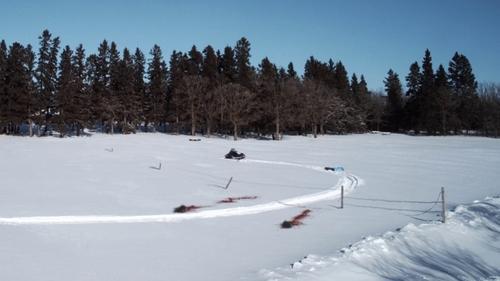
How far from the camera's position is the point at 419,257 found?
1300cm

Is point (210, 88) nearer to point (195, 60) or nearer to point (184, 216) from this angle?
point (195, 60)

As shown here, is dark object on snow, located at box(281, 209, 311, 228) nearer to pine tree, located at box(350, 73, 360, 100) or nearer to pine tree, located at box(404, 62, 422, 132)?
pine tree, located at box(404, 62, 422, 132)

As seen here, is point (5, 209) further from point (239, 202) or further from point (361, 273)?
point (361, 273)

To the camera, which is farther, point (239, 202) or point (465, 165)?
point (465, 165)

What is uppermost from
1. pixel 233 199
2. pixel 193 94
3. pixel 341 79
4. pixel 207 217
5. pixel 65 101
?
pixel 341 79

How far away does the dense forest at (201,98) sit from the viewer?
66375 millimetres

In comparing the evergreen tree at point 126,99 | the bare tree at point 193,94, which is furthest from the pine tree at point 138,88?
the bare tree at point 193,94

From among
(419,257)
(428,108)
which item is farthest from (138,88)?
(419,257)

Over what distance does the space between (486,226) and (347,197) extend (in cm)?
742

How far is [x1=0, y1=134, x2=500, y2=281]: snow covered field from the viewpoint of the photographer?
38.2 feet

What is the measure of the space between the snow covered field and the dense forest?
31.5m

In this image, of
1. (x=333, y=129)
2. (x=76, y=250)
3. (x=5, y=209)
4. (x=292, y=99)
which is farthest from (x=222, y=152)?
(x=333, y=129)

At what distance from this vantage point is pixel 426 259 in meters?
12.9

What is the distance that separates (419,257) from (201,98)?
63904mm
